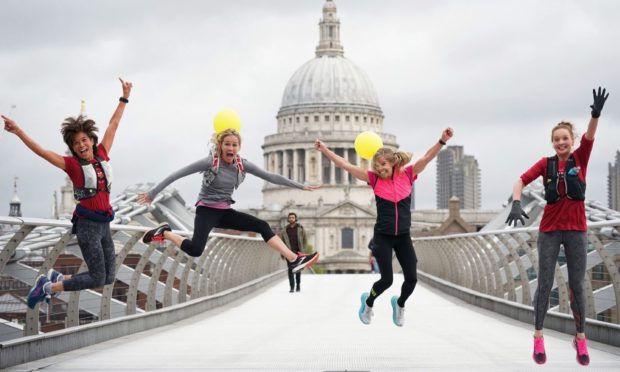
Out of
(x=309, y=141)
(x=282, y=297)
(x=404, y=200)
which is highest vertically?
(x=309, y=141)

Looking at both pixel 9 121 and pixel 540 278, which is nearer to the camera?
pixel 9 121

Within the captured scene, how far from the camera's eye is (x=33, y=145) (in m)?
8.52

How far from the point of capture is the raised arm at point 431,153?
392 inches

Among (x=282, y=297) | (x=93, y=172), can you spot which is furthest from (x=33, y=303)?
(x=282, y=297)

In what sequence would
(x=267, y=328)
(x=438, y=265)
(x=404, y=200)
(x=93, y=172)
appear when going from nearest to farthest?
(x=93, y=172) < (x=404, y=200) < (x=267, y=328) < (x=438, y=265)

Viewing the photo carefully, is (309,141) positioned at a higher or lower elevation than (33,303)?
higher

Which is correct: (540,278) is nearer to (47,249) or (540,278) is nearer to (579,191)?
(579,191)

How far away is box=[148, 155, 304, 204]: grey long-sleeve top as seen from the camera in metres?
10.2

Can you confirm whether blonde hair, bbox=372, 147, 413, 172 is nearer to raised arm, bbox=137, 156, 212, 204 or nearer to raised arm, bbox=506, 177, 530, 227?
raised arm, bbox=506, 177, 530, 227

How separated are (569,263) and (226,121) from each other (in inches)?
143

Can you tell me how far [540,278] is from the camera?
951 centimetres

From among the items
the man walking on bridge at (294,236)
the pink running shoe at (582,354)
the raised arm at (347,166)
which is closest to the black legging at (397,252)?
the raised arm at (347,166)

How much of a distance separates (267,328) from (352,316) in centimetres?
247

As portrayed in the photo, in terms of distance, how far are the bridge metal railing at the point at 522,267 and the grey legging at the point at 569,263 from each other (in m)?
1.47
